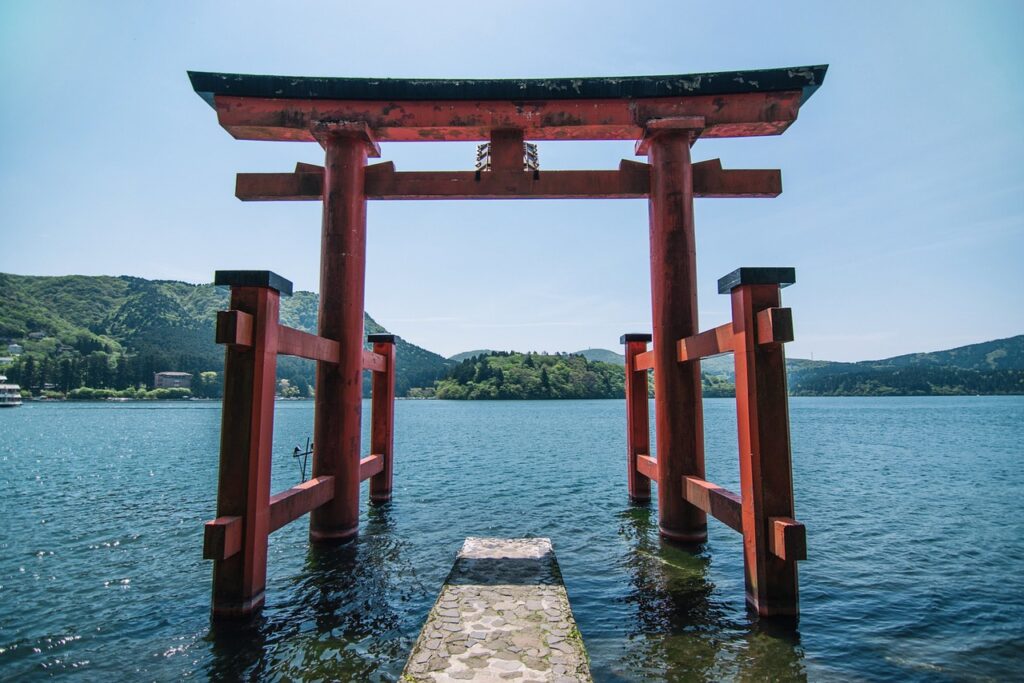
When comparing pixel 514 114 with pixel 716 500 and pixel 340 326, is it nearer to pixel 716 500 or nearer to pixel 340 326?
pixel 340 326

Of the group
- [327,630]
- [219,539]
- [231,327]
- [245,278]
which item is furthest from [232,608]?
[245,278]

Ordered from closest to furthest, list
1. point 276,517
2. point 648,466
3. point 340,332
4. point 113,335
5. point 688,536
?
1. point 276,517
2. point 688,536
3. point 340,332
4. point 648,466
5. point 113,335

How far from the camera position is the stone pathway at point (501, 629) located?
4.32 meters

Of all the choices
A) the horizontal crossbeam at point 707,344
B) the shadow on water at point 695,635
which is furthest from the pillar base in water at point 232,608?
the horizontal crossbeam at point 707,344

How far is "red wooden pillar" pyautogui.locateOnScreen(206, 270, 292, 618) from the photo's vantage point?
6.08 m

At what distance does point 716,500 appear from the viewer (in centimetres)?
718

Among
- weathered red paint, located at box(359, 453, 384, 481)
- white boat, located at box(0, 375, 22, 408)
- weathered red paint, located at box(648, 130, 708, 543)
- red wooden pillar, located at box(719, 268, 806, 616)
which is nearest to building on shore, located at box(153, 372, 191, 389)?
white boat, located at box(0, 375, 22, 408)

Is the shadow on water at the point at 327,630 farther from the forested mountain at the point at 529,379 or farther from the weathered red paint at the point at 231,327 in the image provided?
the forested mountain at the point at 529,379

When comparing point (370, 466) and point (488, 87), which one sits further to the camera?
point (370, 466)

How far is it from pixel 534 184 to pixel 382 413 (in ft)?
23.1

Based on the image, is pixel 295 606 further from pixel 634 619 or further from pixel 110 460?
pixel 110 460

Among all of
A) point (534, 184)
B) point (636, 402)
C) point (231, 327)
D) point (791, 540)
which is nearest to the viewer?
point (791, 540)

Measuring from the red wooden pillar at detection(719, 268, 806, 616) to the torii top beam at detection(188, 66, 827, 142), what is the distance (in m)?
4.51

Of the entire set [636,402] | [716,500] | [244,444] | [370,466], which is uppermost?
[636,402]
